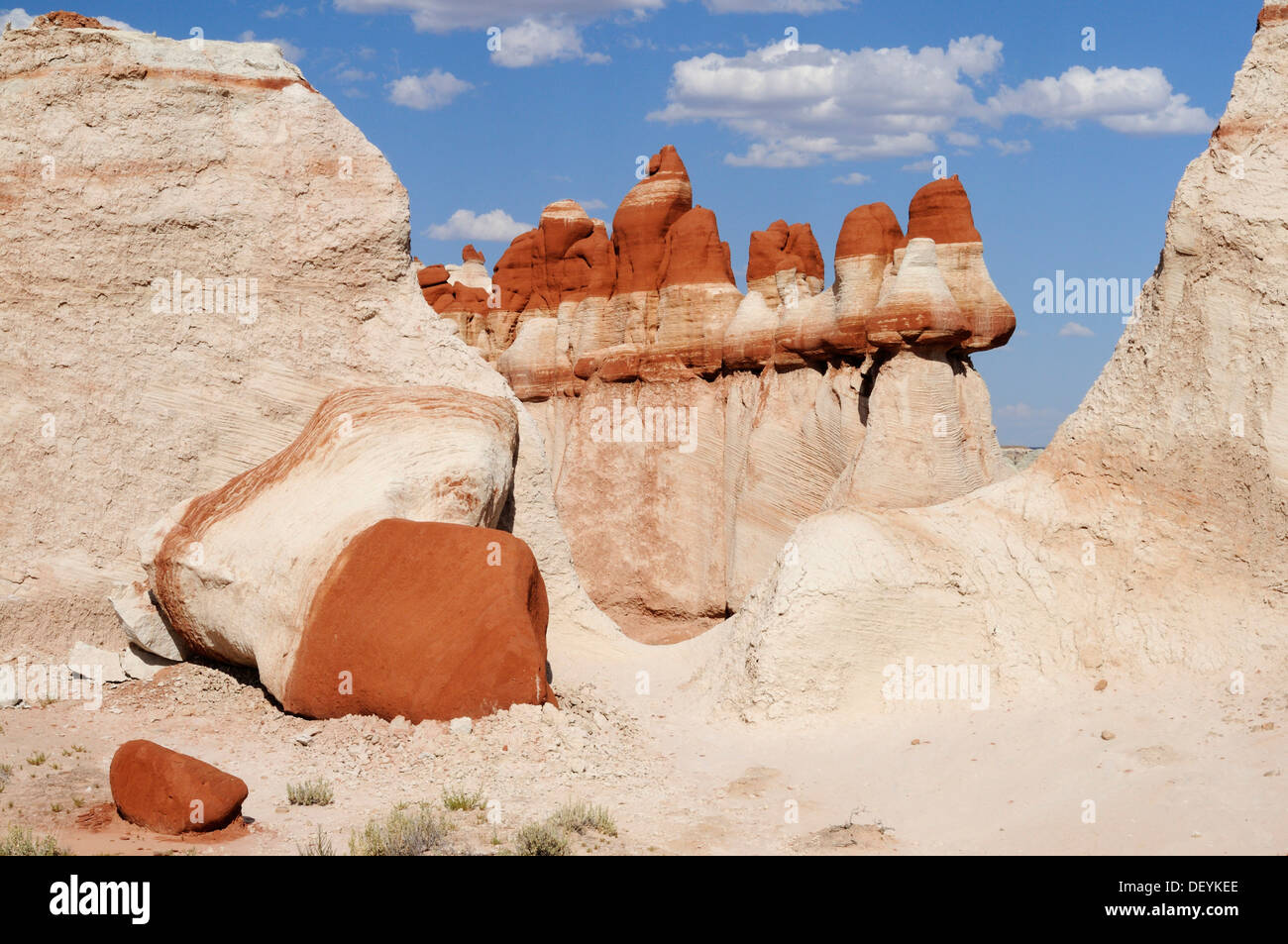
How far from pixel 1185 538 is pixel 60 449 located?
8.55 m

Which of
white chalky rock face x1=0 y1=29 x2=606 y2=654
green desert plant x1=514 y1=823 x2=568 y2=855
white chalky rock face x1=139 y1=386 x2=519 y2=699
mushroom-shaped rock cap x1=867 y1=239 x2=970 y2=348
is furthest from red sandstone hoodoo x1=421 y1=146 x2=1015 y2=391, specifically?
green desert plant x1=514 y1=823 x2=568 y2=855

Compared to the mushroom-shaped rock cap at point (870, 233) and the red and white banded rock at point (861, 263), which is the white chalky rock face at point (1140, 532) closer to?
the red and white banded rock at point (861, 263)

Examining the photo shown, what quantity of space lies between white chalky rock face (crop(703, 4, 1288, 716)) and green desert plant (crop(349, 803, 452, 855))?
11.4ft

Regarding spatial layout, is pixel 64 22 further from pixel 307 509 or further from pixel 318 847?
pixel 318 847

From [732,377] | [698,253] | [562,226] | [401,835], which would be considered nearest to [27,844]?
[401,835]

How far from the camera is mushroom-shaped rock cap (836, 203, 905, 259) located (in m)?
19.1

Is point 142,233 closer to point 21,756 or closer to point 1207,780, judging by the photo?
point 21,756

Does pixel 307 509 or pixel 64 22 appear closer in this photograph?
pixel 307 509

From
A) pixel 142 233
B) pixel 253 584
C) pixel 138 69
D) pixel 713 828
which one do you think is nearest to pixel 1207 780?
pixel 713 828

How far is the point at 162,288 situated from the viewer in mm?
10758

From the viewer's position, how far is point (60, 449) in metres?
10.2

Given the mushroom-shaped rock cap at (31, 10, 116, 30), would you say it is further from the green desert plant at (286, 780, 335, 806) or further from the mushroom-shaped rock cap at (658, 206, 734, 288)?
the mushroom-shaped rock cap at (658, 206, 734, 288)

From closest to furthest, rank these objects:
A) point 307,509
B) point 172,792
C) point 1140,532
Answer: point 172,792
point 307,509
point 1140,532

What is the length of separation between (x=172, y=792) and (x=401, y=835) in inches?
45.9
